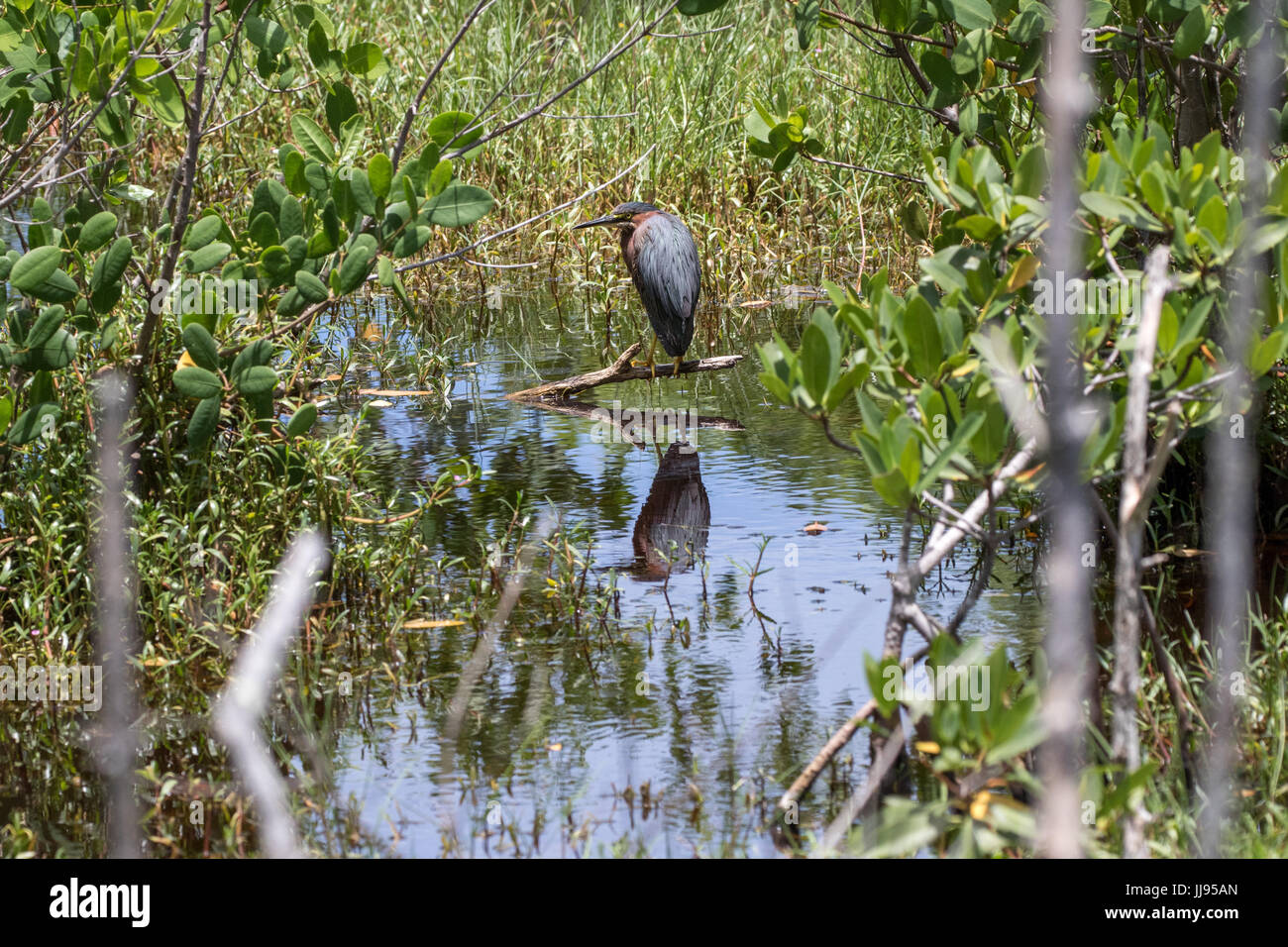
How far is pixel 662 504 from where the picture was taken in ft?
16.1

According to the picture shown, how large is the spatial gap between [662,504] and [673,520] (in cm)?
17

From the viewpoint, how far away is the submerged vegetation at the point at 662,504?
2592 mm

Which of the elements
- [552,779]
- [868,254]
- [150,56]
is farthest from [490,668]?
[868,254]

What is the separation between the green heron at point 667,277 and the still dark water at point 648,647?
1.19 feet

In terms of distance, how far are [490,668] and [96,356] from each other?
1.46m

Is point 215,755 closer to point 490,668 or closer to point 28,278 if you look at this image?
point 490,668

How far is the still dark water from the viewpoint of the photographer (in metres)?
2.97

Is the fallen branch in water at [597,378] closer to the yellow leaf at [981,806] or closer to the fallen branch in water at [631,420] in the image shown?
the fallen branch in water at [631,420]

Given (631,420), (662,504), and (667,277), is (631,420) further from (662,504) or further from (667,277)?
(662,504)

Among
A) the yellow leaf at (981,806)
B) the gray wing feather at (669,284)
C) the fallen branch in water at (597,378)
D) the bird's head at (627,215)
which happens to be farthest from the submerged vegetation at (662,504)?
the bird's head at (627,215)

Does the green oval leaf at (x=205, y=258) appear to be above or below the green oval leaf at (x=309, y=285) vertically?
above

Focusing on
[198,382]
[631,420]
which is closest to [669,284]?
[631,420]

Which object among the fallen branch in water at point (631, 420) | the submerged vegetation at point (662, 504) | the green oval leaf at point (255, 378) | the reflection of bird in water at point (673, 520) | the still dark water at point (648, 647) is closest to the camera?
the submerged vegetation at point (662, 504)

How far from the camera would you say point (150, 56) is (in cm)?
367
